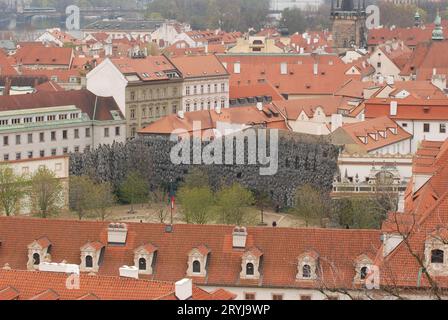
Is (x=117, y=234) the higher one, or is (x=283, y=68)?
(x=117, y=234)

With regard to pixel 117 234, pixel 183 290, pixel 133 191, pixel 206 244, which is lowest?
pixel 133 191

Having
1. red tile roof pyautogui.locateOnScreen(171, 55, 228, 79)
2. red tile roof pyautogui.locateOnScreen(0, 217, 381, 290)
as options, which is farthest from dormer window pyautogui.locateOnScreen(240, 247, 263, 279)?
red tile roof pyautogui.locateOnScreen(171, 55, 228, 79)

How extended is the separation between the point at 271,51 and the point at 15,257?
90976 millimetres

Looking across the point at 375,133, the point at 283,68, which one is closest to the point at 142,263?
the point at 375,133

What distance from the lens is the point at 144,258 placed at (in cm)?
3831

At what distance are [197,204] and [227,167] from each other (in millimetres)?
11938

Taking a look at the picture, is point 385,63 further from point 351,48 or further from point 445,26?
point 445,26

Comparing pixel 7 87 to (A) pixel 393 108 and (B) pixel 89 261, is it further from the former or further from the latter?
(B) pixel 89 261

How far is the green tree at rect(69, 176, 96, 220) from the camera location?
65312mm

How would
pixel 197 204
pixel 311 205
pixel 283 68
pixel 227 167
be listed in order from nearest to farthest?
pixel 197 204, pixel 311 205, pixel 227 167, pixel 283 68

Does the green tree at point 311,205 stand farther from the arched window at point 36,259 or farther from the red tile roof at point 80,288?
the red tile roof at point 80,288

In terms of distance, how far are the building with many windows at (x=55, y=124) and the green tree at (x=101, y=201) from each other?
8735 millimetres

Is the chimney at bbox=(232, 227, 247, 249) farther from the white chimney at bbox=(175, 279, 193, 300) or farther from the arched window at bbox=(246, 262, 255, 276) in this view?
the white chimney at bbox=(175, 279, 193, 300)
